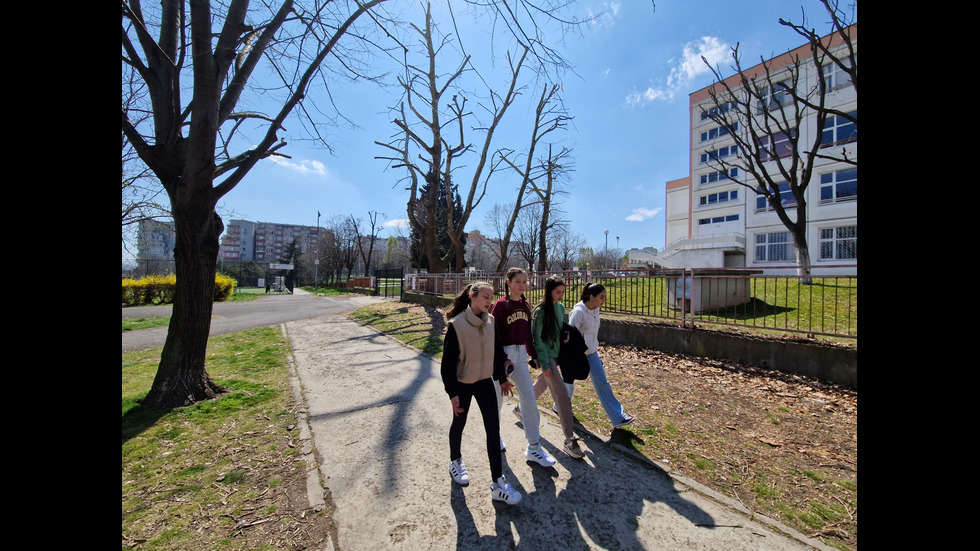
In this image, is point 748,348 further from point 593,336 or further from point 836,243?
point 836,243

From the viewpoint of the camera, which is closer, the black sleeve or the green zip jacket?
the black sleeve

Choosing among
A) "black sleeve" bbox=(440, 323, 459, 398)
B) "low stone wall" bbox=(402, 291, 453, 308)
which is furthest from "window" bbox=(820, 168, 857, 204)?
"black sleeve" bbox=(440, 323, 459, 398)

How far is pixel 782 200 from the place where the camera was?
26.0m

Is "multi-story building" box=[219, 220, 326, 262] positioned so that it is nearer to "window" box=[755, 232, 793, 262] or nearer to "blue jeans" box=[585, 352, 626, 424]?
"window" box=[755, 232, 793, 262]

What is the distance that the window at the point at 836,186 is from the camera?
22.6 metres

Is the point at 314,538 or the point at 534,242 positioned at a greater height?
the point at 534,242

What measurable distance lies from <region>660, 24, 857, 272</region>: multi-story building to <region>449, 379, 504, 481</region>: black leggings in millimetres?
17255

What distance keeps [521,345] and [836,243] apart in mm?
28059

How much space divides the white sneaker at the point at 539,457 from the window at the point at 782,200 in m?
28.8

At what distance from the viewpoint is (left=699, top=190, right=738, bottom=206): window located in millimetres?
29942
